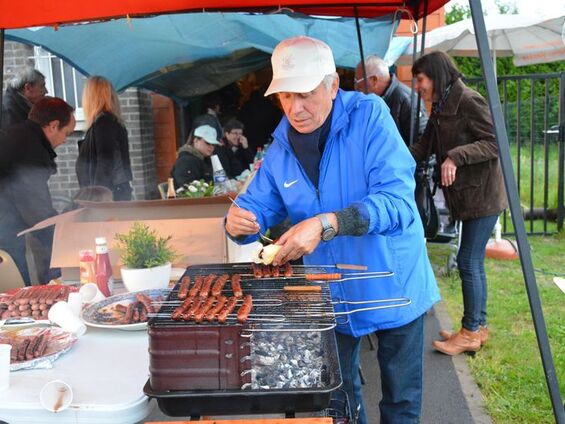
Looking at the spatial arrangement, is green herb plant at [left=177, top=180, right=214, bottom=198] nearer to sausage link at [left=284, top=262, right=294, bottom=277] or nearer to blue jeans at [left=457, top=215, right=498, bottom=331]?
blue jeans at [left=457, top=215, right=498, bottom=331]

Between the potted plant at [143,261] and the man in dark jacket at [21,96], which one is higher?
the man in dark jacket at [21,96]

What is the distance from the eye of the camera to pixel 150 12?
4438mm

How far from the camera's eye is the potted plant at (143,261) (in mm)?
2598

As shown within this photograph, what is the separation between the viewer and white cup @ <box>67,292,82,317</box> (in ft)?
7.61

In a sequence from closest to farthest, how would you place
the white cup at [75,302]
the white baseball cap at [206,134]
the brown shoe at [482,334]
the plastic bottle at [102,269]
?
1. the white cup at [75,302]
2. the plastic bottle at [102,269]
3. the brown shoe at [482,334]
4. the white baseball cap at [206,134]

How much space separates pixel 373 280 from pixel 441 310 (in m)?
3.50

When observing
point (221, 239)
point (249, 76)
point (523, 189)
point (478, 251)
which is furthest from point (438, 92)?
point (523, 189)

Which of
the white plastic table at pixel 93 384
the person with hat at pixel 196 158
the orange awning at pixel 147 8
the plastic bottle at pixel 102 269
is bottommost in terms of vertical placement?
the white plastic table at pixel 93 384

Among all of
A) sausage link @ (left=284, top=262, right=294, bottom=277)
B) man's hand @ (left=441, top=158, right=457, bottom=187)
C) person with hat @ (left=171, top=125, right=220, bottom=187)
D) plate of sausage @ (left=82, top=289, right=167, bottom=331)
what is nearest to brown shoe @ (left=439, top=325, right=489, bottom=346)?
man's hand @ (left=441, top=158, right=457, bottom=187)

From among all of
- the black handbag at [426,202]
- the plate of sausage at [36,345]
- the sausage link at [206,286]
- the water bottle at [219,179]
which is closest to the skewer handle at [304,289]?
the sausage link at [206,286]

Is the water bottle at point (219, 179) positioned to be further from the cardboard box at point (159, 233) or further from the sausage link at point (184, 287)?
the sausage link at point (184, 287)

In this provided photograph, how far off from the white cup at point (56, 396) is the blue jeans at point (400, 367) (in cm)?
126

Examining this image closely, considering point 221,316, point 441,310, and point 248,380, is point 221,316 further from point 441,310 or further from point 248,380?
point 441,310

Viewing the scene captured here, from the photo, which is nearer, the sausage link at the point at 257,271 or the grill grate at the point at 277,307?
the grill grate at the point at 277,307
